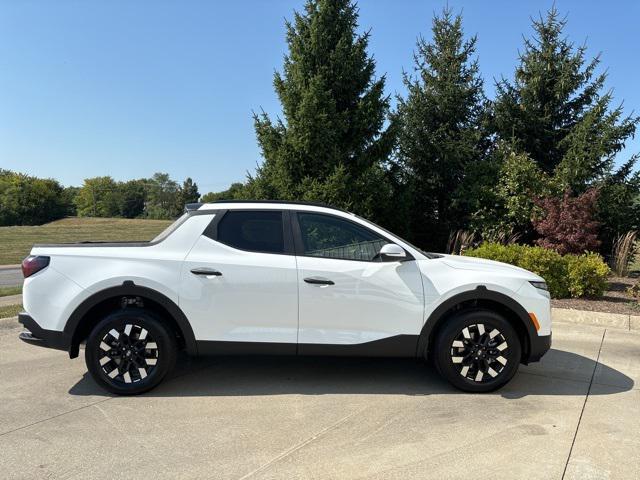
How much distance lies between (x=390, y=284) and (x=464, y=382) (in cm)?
109

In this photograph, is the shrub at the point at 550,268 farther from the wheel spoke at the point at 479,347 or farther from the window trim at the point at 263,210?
the window trim at the point at 263,210

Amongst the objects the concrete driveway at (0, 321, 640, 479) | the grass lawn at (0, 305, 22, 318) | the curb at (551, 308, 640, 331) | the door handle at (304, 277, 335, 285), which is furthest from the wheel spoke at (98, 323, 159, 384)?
the curb at (551, 308, 640, 331)

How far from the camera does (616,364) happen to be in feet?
17.4

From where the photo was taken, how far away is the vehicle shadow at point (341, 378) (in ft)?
14.5

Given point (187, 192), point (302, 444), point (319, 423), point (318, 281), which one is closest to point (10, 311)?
point (318, 281)

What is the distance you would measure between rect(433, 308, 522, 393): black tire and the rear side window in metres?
1.67

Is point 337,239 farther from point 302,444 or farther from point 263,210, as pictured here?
point 302,444

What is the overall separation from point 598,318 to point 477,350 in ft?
12.4

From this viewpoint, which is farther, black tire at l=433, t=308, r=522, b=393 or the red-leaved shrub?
the red-leaved shrub

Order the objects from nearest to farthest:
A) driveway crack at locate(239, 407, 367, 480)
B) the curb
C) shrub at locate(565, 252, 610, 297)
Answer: driveway crack at locate(239, 407, 367, 480) < the curb < shrub at locate(565, 252, 610, 297)

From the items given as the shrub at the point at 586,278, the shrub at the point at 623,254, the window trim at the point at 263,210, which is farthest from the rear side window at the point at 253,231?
the shrub at the point at 623,254

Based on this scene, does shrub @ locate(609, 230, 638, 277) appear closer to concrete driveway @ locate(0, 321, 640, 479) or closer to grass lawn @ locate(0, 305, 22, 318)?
concrete driveway @ locate(0, 321, 640, 479)

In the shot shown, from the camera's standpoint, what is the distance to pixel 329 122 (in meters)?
11.0

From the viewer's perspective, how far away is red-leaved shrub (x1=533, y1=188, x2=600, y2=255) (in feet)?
31.8
